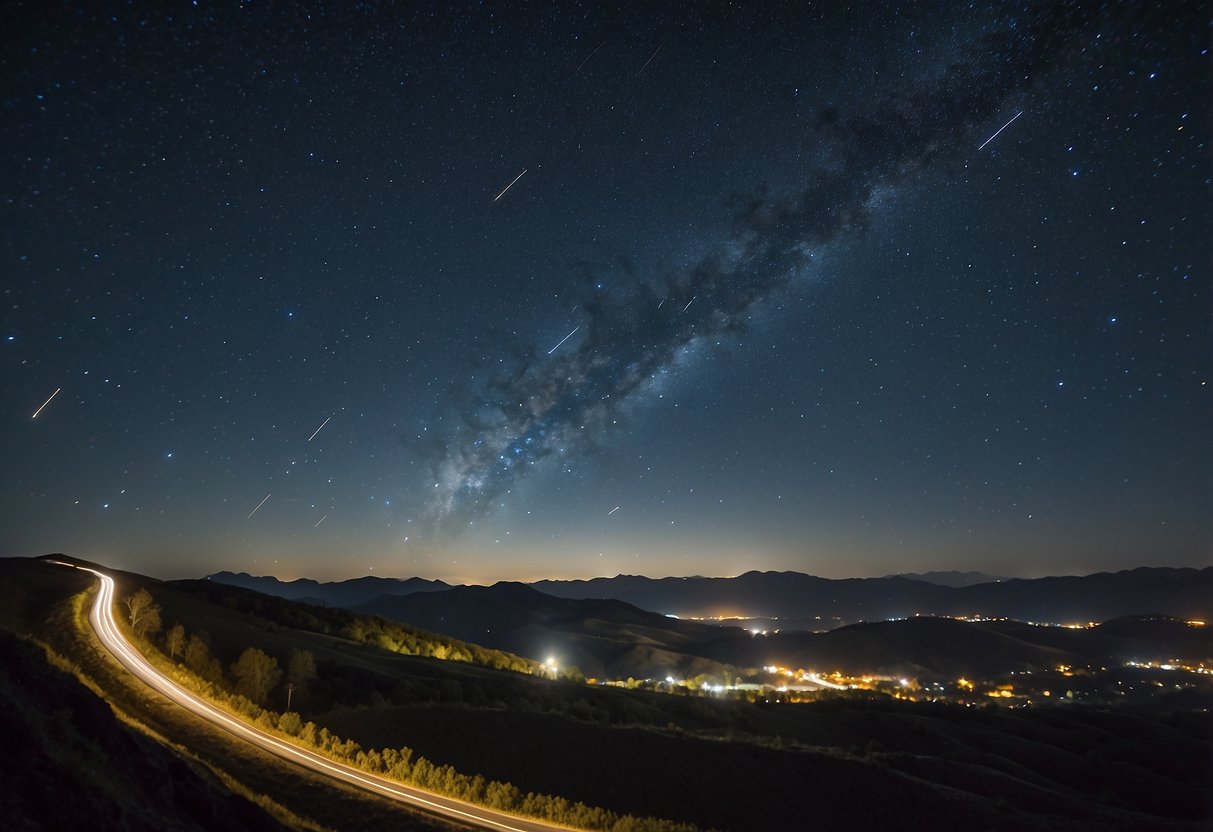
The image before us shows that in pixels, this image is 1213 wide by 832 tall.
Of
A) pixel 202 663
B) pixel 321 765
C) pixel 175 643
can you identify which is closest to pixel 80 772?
pixel 321 765

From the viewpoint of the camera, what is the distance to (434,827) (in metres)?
16.3

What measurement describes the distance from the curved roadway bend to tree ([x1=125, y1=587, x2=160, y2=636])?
375 cm

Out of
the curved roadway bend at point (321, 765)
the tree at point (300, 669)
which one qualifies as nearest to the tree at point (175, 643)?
the curved roadway bend at point (321, 765)

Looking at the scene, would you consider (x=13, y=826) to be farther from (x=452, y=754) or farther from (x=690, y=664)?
(x=690, y=664)

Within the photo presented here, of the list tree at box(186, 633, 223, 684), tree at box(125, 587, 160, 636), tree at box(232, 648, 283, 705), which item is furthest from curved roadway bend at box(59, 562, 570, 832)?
tree at box(232, 648, 283, 705)

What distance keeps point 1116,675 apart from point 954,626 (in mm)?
32836

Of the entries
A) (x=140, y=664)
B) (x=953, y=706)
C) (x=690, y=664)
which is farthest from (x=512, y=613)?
(x=140, y=664)

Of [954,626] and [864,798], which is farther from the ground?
[864,798]

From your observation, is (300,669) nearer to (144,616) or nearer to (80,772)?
(144,616)

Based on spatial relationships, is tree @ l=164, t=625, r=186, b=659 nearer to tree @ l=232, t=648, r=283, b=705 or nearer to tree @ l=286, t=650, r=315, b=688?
tree @ l=232, t=648, r=283, b=705

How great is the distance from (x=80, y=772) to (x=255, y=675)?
28.7 m

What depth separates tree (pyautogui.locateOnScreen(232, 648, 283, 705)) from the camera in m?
32.5

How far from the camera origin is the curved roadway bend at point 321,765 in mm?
17406

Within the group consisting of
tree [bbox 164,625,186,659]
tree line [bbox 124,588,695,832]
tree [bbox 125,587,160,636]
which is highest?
tree [bbox 125,587,160,636]
